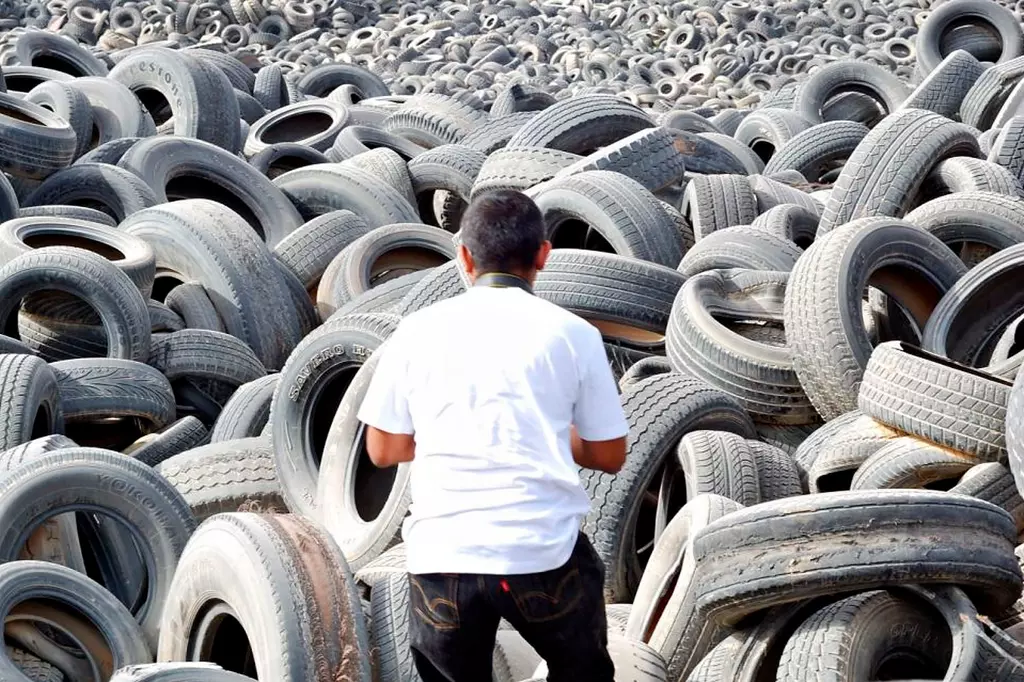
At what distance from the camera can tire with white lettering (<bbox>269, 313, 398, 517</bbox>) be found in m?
5.15

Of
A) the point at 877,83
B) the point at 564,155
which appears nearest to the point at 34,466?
the point at 564,155

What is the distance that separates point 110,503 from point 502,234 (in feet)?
7.20

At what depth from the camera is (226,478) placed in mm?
5227

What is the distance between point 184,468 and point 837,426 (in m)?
2.40

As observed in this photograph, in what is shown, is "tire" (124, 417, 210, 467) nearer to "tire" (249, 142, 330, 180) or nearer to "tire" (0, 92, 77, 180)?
"tire" (0, 92, 77, 180)

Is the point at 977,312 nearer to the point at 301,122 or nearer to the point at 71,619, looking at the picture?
the point at 71,619

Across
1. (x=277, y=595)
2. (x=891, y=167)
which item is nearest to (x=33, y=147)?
(x=891, y=167)

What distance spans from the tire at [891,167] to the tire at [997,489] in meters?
2.51

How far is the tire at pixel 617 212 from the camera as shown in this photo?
21.2ft

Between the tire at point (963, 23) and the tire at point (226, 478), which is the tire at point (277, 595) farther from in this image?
the tire at point (963, 23)

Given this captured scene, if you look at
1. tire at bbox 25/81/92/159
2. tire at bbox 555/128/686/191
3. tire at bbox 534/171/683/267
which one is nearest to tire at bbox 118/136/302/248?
tire at bbox 25/81/92/159

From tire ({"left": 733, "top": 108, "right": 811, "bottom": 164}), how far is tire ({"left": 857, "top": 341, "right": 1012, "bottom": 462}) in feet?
20.5

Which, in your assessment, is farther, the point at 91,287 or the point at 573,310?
the point at 91,287

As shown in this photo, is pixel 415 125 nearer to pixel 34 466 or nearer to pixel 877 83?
pixel 877 83
